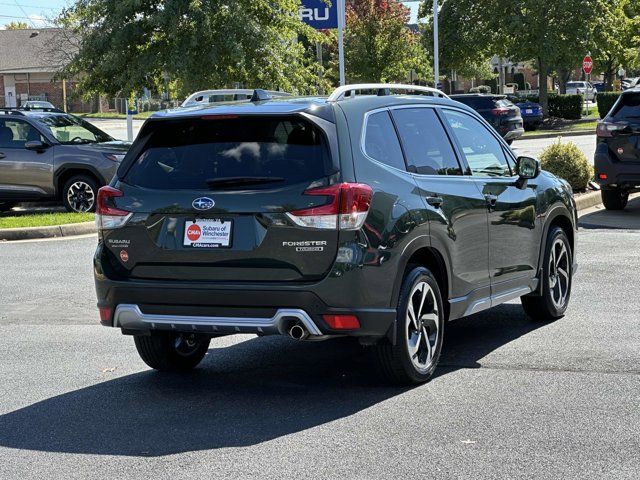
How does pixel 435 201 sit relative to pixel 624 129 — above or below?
below

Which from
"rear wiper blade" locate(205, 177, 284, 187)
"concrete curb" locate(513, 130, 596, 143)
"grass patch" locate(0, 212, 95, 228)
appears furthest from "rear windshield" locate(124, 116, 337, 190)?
"concrete curb" locate(513, 130, 596, 143)

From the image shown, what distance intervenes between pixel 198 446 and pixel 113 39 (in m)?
19.3

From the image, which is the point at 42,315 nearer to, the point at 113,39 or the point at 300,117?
the point at 300,117

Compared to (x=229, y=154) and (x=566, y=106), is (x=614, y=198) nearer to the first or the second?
(x=229, y=154)

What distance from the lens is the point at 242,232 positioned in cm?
648

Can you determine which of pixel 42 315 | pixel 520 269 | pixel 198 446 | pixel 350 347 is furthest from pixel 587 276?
pixel 198 446

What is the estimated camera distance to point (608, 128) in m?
16.2

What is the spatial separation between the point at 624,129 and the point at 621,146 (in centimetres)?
24

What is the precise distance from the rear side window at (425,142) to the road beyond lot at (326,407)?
Answer: 131 centimetres

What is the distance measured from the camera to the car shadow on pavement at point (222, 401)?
5.95 metres


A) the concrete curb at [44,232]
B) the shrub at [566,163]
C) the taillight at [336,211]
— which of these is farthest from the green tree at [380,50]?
the taillight at [336,211]

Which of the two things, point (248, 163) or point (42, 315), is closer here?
point (248, 163)

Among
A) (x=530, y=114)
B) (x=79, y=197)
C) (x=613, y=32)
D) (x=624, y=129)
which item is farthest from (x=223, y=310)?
(x=613, y=32)

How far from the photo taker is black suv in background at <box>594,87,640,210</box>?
15961 mm
